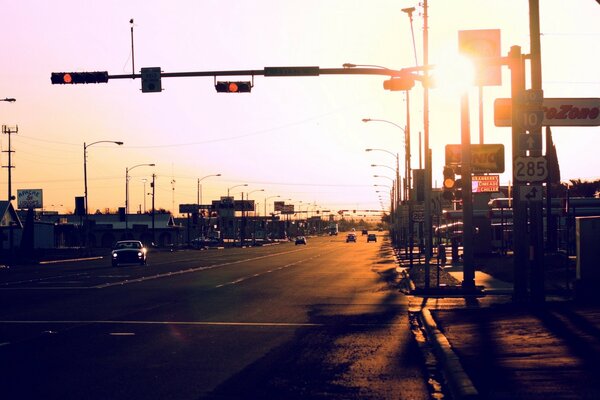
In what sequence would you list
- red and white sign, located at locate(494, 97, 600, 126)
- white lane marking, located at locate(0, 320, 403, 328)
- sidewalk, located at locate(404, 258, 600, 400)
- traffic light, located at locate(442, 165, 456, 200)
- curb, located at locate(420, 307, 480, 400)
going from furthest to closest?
traffic light, located at locate(442, 165, 456, 200) < red and white sign, located at locate(494, 97, 600, 126) < white lane marking, located at locate(0, 320, 403, 328) < sidewalk, located at locate(404, 258, 600, 400) < curb, located at locate(420, 307, 480, 400)

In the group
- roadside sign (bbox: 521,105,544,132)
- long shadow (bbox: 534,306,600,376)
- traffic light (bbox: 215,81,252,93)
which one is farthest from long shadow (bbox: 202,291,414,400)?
traffic light (bbox: 215,81,252,93)

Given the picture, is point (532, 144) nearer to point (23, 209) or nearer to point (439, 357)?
point (439, 357)

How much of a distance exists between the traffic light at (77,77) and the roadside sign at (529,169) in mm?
13148

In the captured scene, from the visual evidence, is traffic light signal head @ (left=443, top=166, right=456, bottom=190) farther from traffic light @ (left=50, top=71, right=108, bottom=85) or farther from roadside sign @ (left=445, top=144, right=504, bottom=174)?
traffic light @ (left=50, top=71, right=108, bottom=85)

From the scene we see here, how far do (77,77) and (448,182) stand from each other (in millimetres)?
11928

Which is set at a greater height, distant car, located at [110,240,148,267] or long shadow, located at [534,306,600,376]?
distant car, located at [110,240,148,267]

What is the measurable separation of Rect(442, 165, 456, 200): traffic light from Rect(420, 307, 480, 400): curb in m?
11.5

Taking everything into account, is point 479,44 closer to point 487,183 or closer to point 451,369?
point 451,369

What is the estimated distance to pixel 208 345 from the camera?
600 inches

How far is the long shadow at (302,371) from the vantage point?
10.7 meters

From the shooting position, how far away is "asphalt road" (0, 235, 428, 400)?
11.1 m

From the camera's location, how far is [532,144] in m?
19.8

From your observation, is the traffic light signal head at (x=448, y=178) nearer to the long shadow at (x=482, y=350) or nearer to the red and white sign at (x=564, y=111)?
the red and white sign at (x=564, y=111)

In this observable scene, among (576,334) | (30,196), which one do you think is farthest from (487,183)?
(30,196)
